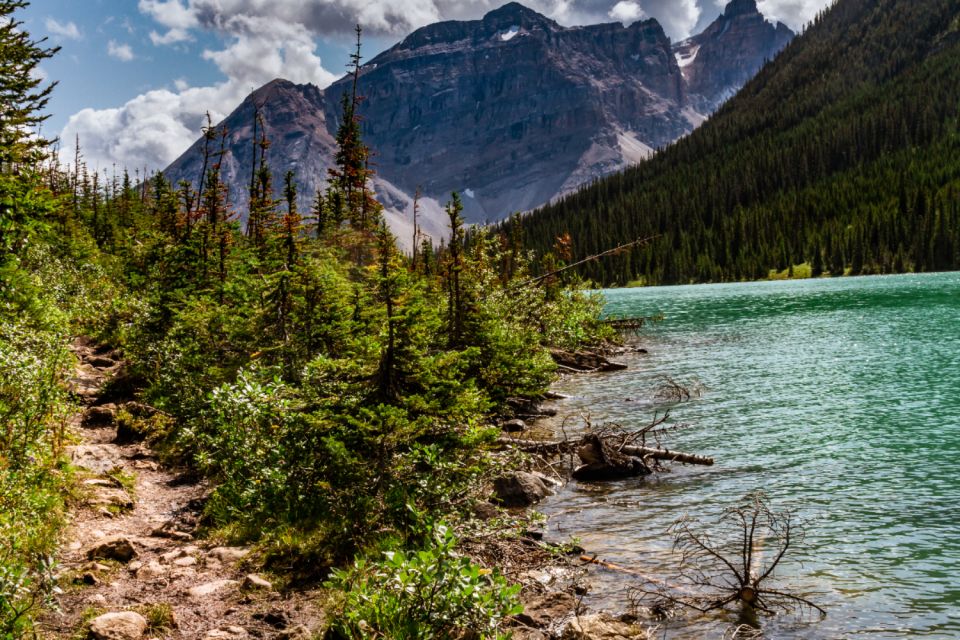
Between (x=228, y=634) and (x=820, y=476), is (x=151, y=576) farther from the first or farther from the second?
(x=820, y=476)

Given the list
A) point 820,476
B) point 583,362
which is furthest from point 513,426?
point 583,362

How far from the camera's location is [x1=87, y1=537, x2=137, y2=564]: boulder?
898 centimetres

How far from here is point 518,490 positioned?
13.5m

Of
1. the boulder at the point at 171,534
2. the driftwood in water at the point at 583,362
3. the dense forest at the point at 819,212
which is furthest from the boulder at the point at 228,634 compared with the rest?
the dense forest at the point at 819,212

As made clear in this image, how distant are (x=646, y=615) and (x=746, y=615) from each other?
1.41m

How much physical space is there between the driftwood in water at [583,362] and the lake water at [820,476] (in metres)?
1.34

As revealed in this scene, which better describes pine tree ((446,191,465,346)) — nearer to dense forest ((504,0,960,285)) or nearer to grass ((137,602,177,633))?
grass ((137,602,177,633))

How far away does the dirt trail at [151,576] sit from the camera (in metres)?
7.21

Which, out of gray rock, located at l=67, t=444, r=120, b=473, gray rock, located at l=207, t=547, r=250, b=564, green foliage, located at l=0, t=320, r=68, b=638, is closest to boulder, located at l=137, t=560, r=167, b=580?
gray rock, located at l=207, t=547, r=250, b=564

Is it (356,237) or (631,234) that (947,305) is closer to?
(356,237)

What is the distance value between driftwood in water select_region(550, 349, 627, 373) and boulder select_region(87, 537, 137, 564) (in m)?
25.2

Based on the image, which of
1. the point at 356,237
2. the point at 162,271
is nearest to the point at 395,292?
the point at 356,237

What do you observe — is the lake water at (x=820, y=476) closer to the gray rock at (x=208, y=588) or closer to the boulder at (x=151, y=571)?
the gray rock at (x=208, y=588)

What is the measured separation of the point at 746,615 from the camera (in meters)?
8.80
